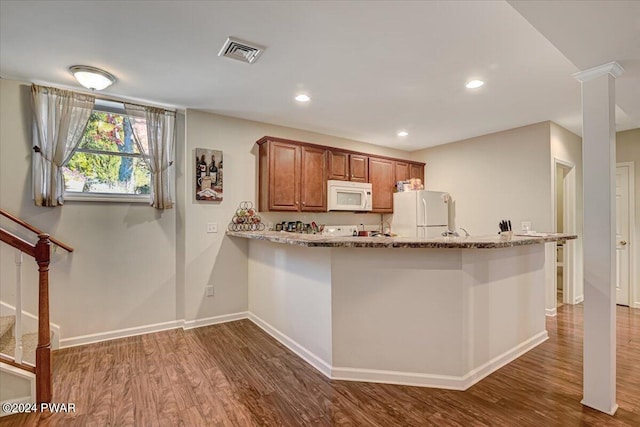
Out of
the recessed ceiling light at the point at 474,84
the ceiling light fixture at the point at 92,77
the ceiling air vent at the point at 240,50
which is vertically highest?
the ceiling air vent at the point at 240,50

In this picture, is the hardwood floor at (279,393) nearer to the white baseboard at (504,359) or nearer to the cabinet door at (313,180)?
the white baseboard at (504,359)

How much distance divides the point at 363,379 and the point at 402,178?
12.3 ft

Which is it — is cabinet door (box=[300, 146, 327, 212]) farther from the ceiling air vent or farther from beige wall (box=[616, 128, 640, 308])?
beige wall (box=[616, 128, 640, 308])

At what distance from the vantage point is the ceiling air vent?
7.47 ft

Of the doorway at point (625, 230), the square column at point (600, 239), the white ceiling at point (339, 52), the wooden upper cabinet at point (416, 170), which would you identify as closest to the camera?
the white ceiling at point (339, 52)

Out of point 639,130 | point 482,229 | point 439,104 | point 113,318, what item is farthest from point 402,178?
point 113,318

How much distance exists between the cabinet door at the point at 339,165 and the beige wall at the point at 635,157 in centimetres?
394

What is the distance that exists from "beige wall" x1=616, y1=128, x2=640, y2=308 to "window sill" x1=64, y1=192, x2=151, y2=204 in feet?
20.9

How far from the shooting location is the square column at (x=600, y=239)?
1.99 metres

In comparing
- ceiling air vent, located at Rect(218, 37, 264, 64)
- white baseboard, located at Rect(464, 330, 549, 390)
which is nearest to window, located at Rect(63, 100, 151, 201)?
ceiling air vent, located at Rect(218, 37, 264, 64)

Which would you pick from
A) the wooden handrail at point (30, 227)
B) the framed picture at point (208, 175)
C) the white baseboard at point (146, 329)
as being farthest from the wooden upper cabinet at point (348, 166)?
the wooden handrail at point (30, 227)

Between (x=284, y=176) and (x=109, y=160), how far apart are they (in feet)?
6.38

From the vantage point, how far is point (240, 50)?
2.38m

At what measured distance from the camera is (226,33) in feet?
7.16
